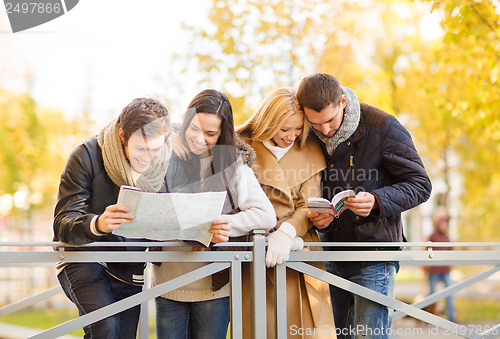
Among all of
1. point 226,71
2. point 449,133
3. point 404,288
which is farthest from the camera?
point 404,288

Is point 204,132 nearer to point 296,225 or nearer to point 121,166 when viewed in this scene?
point 121,166

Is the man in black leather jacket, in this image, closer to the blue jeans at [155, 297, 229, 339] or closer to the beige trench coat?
the blue jeans at [155, 297, 229, 339]

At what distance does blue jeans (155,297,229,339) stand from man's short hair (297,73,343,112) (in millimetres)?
1194

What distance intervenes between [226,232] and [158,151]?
1.73 feet

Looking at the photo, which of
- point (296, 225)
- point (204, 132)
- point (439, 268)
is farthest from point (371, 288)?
point (439, 268)

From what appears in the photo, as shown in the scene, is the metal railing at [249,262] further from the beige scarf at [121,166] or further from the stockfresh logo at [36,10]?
the stockfresh logo at [36,10]

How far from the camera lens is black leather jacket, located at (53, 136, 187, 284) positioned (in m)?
2.88

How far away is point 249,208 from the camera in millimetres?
3277

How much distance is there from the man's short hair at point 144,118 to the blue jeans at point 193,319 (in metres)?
0.95

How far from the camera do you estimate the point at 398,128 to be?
3.58 meters

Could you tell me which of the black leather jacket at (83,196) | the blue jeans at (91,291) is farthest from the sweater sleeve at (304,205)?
the blue jeans at (91,291)

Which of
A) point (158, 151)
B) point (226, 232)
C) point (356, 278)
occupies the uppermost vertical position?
point (158, 151)

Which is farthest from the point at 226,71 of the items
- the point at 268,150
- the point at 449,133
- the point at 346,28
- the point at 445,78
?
the point at 449,133

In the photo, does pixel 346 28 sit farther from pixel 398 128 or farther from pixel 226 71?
pixel 398 128
